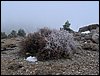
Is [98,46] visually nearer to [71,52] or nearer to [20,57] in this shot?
[71,52]

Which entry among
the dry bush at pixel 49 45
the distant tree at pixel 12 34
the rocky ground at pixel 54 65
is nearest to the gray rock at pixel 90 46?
the rocky ground at pixel 54 65

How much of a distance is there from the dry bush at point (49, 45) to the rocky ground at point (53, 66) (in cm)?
23

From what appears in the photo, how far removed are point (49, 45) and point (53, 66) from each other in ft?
2.62

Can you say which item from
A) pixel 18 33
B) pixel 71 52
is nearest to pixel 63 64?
pixel 71 52

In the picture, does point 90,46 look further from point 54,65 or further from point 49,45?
point 54,65

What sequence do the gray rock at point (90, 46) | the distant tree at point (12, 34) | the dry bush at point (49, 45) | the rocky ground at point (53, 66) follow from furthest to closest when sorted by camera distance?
the distant tree at point (12, 34), the gray rock at point (90, 46), the dry bush at point (49, 45), the rocky ground at point (53, 66)

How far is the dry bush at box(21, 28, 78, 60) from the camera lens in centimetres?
751

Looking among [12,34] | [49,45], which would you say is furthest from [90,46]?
[12,34]

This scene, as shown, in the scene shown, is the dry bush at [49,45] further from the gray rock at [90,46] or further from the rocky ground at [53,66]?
the gray rock at [90,46]

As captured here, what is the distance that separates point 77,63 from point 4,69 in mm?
1768

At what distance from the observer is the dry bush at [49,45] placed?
751cm

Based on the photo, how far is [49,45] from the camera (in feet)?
24.7

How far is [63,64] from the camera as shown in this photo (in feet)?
23.2

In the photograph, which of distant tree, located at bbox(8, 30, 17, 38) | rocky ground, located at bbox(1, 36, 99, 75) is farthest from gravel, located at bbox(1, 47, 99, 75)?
distant tree, located at bbox(8, 30, 17, 38)
